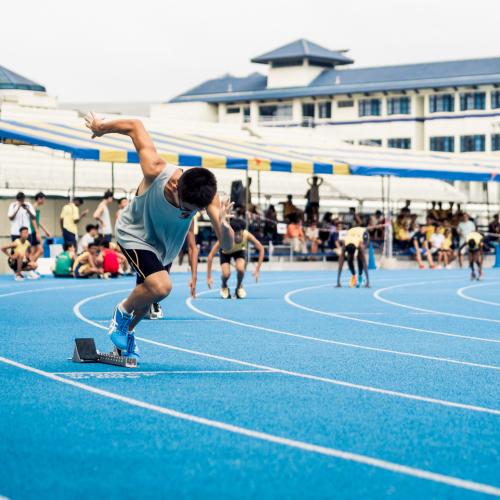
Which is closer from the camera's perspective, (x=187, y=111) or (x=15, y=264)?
(x=15, y=264)

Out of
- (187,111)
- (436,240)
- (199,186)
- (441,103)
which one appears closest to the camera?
(199,186)

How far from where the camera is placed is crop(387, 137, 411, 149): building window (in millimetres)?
84250

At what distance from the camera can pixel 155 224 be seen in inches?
350

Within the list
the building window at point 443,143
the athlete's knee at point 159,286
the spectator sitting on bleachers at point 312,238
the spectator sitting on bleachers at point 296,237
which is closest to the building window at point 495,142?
the building window at point 443,143

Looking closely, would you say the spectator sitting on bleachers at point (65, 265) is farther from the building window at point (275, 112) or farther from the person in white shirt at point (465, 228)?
the building window at point (275, 112)

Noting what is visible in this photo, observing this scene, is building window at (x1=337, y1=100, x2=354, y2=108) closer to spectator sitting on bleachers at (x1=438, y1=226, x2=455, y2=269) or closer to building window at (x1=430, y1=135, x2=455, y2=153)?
building window at (x1=430, y1=135, x2=455, y2=153)

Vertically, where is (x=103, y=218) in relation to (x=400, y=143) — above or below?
below

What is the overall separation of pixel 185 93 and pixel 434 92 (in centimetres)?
2189

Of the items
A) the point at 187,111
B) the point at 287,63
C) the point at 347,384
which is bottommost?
the point at 347,384

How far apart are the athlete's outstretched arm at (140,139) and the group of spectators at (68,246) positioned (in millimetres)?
15104

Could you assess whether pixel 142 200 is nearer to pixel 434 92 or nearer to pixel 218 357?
pixel 218 357

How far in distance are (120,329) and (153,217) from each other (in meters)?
0.96

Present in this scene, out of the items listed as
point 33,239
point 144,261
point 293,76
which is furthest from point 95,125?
point 293,76

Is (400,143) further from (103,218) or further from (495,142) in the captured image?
(103,218)
